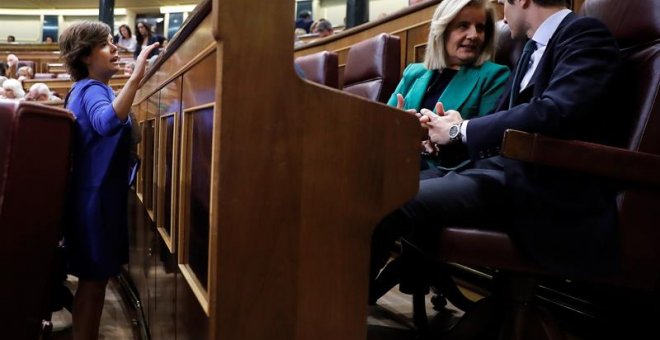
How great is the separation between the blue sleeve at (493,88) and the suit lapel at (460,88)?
0.02 metres

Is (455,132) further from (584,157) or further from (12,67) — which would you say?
(12,67)

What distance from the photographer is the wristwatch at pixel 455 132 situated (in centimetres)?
65

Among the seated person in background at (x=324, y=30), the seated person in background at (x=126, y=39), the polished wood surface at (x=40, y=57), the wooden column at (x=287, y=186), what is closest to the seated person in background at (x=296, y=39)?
the wooden column at (x=287, y=186)

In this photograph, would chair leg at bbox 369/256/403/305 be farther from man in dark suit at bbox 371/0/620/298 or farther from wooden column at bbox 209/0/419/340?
wooden column at bbox 209/0/419/340

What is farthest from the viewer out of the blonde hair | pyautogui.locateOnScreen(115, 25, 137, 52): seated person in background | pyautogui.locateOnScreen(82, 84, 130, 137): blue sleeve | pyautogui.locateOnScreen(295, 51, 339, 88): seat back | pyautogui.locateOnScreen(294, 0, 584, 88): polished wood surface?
pyautogui.locateOnScreen(115, 25, 137, 52): seated person in background

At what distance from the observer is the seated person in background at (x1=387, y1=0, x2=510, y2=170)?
83 cm

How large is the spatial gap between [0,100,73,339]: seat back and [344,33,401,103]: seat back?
2.45ft

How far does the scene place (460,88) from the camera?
85cm

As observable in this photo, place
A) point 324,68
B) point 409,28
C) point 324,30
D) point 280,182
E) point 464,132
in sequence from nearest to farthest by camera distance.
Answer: point 280,182
point 464,132
point 324,68
point 409,28
point 324,30

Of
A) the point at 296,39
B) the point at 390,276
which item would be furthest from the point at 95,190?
the point at 296,39

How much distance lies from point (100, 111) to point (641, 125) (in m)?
0.75

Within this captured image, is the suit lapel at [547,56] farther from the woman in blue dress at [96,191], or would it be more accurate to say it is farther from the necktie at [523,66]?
the woman in blue dress at [96,191]

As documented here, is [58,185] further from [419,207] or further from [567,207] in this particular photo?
[567,207]

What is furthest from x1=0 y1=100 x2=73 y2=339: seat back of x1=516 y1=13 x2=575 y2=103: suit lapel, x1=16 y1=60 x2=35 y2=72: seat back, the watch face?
x1=16 y1=60 x2=35 y2=72: seat back
